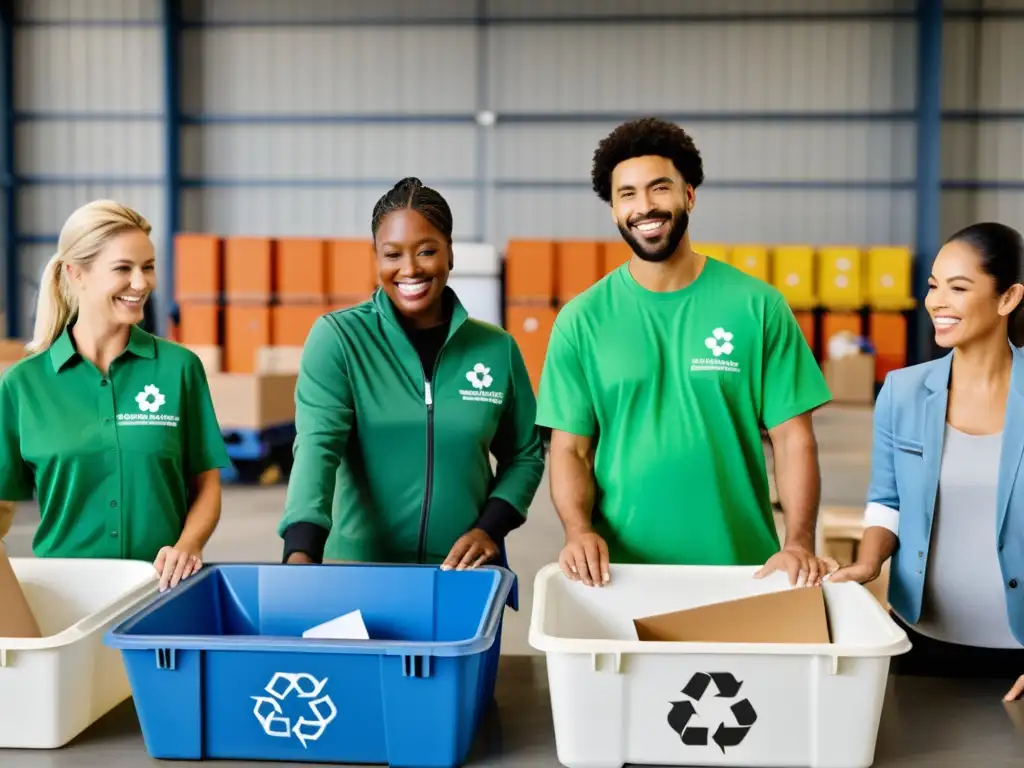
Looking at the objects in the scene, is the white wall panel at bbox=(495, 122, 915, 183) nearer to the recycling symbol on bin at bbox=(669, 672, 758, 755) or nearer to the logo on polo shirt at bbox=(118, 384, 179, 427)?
the logo on polo shirt at bbox=(118, 384, 179, 427)

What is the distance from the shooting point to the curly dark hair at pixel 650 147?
1.80 meters

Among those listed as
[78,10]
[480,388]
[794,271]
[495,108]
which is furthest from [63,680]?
[78,10]

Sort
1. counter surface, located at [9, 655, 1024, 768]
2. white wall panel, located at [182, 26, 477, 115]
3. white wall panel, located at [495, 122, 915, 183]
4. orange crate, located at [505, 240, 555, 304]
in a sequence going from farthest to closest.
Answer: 1. white wall panel, located at [182, 26, 477, 115]
2. white wall panel, located at [495, 122, 915, 183]
3. orange crate, located at [505, 240, 555, 304]
4. counter surface, located at [9, 655, 1024, 768]

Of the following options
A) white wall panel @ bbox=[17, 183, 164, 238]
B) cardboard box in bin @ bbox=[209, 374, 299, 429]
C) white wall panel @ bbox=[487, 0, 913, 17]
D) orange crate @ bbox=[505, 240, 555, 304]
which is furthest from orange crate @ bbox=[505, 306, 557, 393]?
white wall panel @ bbox=[17, 183, 164, 238]

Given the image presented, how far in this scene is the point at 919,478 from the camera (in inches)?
68.7

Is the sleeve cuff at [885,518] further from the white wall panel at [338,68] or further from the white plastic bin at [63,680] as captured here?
the white wall panel at [338,68]

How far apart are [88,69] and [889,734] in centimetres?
1353

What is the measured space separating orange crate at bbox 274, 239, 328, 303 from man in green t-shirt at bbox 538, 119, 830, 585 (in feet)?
30.5

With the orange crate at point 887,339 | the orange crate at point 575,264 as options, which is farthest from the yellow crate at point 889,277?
the orange crate at point 575,264

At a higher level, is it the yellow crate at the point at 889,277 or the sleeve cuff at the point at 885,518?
the yellow crate at the point at 889,277

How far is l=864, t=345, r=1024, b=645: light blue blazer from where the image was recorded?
5.58ft

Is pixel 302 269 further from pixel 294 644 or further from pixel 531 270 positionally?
pixel 294 644

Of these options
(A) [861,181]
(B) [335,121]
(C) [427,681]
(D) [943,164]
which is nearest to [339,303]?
(B) [335,121]

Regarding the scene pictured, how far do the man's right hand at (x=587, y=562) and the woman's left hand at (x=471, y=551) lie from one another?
0.46 ft
